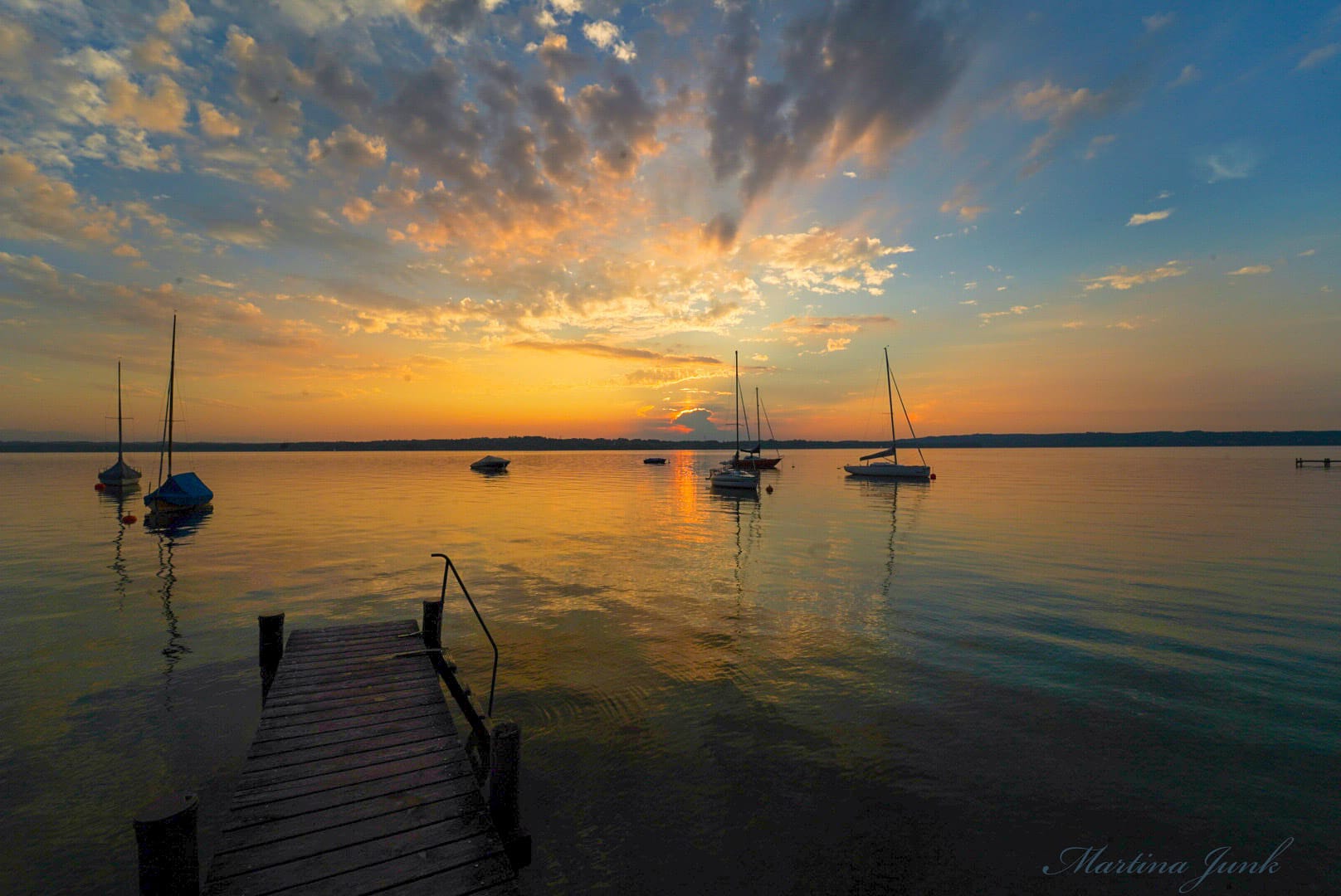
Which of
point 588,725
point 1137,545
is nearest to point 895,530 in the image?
point 1137,545

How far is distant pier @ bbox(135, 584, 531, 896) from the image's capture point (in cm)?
545

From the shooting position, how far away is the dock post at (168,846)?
15.6 feet

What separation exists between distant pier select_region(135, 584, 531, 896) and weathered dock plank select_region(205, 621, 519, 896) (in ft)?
0.05

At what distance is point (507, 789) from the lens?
6.96 m

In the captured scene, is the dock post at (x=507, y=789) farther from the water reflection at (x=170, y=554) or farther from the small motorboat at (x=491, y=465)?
the small motorboat at (x=491, y=465)

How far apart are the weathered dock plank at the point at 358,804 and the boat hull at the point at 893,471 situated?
81280 millimetres

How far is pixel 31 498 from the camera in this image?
2329 inches

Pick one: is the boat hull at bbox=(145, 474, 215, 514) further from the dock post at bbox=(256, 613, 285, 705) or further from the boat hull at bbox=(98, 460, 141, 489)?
the dock post at bbox=(256, 613, 285, 705)

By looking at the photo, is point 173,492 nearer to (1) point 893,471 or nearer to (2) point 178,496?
(2) point 178,496

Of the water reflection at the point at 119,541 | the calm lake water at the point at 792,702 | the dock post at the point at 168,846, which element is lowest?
the water reflection at the point at 119,541

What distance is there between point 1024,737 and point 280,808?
11790mm
